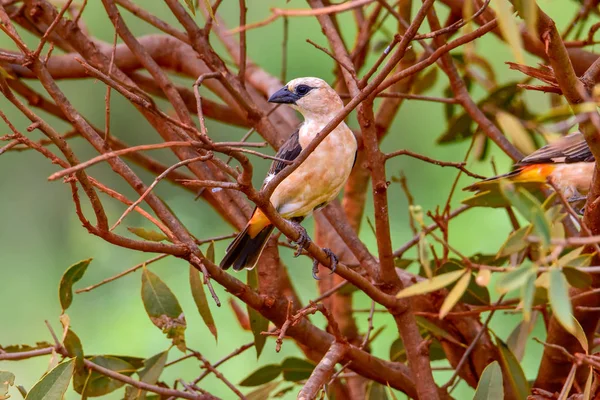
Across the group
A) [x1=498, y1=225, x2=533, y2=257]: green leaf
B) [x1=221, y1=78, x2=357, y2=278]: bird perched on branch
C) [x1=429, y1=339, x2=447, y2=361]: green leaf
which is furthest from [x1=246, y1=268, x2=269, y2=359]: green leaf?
[x1=498, y1=225, x2=533, y2=257]: green leaf

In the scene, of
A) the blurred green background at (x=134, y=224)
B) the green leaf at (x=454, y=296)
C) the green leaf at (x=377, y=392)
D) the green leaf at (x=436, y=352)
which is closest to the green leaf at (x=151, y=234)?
the green leaf at (x=377, y=392)

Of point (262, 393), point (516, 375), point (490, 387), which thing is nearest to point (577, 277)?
point (490, 387)

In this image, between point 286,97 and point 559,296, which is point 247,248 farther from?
point 559,296

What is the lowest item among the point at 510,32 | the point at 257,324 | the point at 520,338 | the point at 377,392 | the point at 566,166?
the point at 520,338

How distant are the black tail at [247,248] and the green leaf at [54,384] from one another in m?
0.65

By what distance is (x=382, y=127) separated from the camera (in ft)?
8.79

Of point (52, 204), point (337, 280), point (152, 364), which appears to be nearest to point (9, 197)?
point (52, 204)

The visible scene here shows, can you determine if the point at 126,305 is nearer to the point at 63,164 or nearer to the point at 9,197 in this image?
the point at 9,197

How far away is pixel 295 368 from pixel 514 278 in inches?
51.8

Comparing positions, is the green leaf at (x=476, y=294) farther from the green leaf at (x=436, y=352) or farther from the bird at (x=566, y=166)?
the bird at (x=566, y=166)

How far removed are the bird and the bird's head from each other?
610 millimetres

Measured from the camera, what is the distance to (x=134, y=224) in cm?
347

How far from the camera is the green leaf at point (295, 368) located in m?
2.13

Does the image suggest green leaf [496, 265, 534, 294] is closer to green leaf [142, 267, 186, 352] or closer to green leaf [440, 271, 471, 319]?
green leaf [440, 271, 471, 319]
